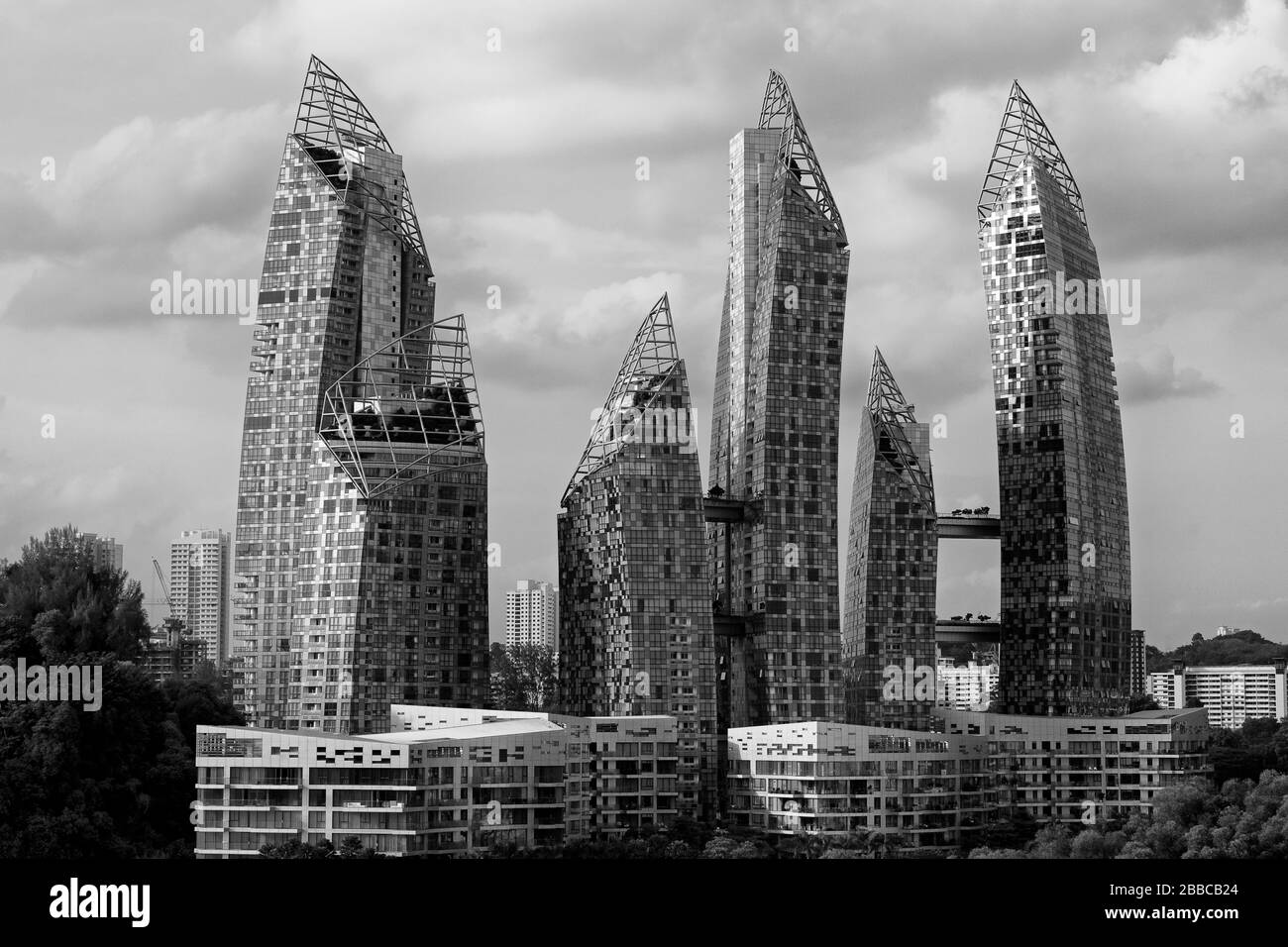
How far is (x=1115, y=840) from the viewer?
156000 mm

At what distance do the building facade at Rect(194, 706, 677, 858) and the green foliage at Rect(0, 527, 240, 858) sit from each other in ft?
39.9

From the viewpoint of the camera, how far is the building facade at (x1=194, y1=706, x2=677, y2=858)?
150 meters

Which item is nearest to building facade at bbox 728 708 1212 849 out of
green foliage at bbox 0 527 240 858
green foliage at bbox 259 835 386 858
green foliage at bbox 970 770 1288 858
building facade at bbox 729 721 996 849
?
building facade at bbox 729 721 996 849

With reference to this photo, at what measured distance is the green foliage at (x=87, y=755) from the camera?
158 meters

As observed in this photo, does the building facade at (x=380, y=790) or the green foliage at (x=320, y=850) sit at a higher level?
the building facade at (x=380, y=790)

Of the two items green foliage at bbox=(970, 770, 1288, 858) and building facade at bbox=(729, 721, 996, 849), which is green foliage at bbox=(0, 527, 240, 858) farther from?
green foliage at bbox=(970, 770, 1288, 858)

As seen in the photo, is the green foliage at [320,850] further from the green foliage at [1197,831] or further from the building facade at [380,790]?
the green foliage at [1197,831]

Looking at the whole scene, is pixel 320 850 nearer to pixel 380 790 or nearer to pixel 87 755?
pixel 380 790

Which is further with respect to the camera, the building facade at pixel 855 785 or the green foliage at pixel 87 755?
the building facade at pixel 855 785

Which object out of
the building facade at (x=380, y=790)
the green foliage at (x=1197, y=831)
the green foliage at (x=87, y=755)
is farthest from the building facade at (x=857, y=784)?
the green foliage at (x=87, y=755)

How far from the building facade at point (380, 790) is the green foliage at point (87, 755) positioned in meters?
12.2

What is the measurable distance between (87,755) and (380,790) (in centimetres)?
3384
